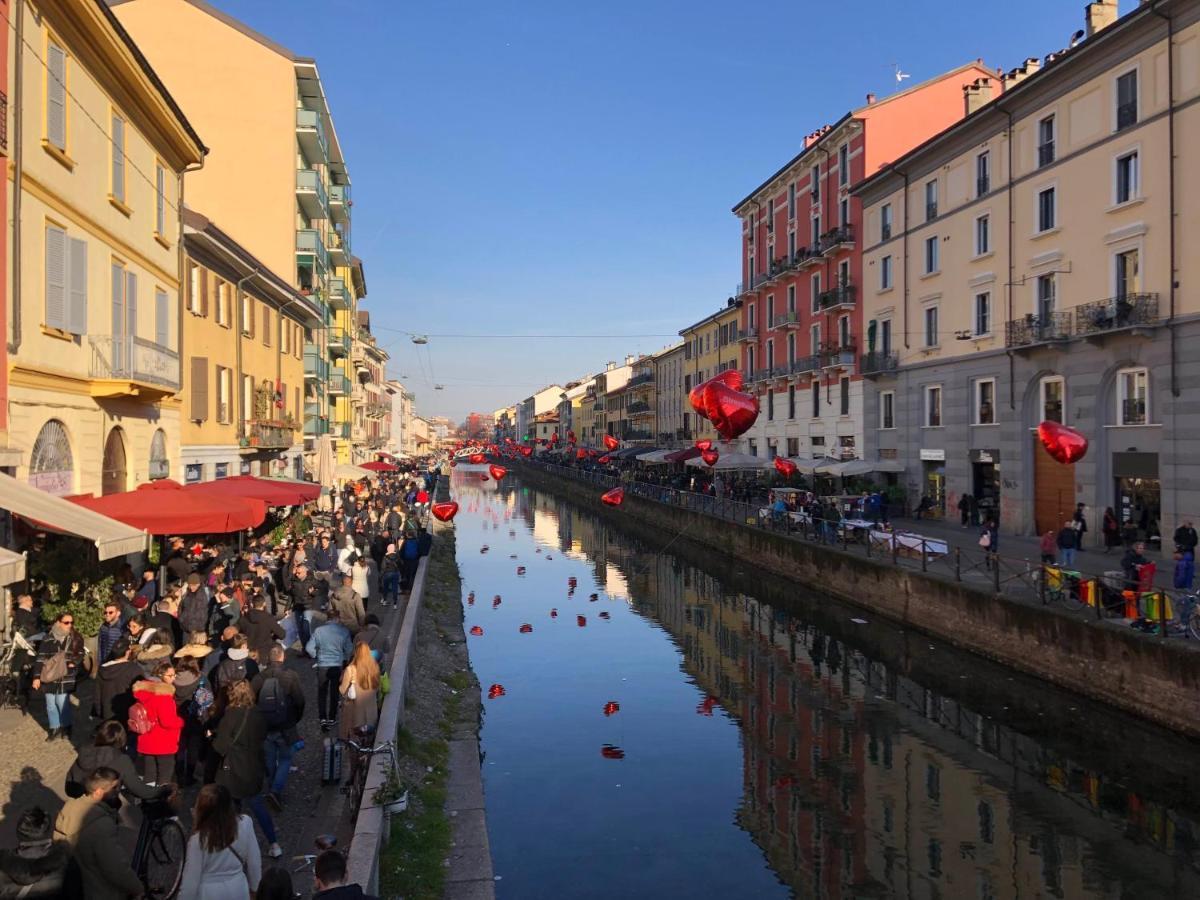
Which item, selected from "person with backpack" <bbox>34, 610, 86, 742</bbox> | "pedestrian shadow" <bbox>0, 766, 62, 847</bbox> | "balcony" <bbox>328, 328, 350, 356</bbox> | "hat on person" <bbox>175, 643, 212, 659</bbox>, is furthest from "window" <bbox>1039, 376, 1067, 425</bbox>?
"balcony" <bbox>328, 328, 350, 356</bbox>

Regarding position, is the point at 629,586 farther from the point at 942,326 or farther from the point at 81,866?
the point at 81,866

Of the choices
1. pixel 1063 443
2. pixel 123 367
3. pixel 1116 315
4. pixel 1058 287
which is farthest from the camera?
pixel 1058 287

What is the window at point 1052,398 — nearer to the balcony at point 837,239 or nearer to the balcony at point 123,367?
the balcony at point 837,239

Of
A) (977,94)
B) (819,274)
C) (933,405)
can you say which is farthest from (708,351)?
(933,405)

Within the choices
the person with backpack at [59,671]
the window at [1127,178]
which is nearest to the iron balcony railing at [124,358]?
the person with backpack at [59,671]

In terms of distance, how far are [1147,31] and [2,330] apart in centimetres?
2517

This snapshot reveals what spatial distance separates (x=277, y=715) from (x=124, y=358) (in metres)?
9.62

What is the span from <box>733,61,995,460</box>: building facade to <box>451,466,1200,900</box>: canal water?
19319mm

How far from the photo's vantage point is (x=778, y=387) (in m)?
48.4

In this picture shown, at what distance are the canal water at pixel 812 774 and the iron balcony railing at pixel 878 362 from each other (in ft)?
48.8

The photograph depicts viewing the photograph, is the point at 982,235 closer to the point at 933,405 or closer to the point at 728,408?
the point at 933,405

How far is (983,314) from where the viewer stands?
30375 mm

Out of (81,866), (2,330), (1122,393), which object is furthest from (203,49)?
(81,866)

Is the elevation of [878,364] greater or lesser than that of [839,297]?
lesser
